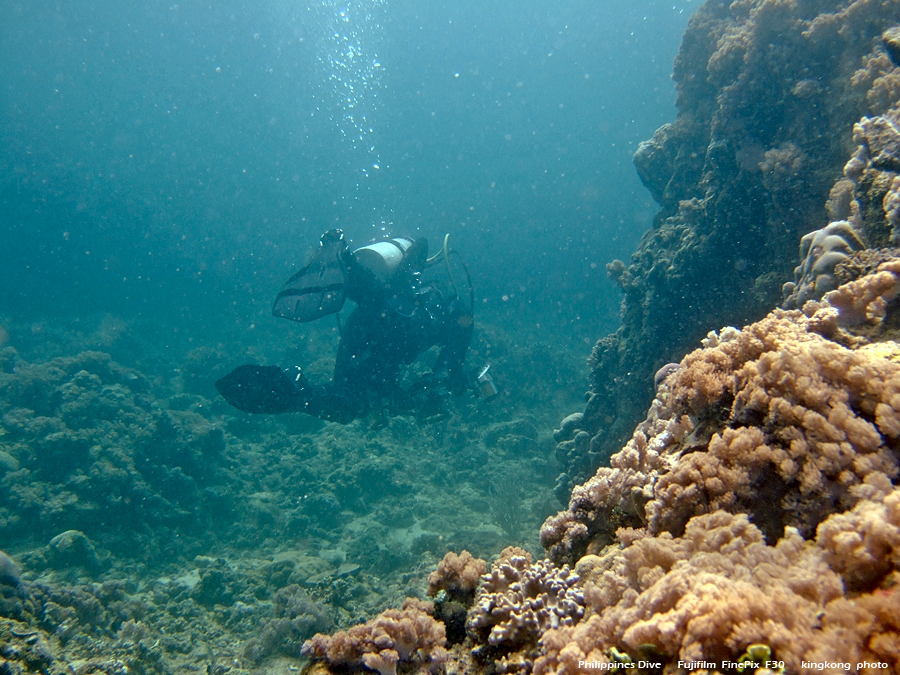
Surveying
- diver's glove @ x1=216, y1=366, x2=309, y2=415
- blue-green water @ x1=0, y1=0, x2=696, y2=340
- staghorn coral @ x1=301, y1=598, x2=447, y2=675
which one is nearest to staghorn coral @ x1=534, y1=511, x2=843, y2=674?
staghorn coral @ x1=301, y1=598, x2=447, y2=675

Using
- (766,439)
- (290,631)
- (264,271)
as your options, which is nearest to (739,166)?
(766,439)

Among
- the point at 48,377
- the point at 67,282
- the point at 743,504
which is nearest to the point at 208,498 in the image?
the point at 48,377

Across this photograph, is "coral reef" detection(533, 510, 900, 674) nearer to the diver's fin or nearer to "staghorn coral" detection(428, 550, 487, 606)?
"staghorn coral" detection(428, 550, 487, 606)

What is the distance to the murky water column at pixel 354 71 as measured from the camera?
62188 mm

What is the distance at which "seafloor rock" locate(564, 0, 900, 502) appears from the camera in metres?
6.10

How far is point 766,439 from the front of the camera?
6.65 ft

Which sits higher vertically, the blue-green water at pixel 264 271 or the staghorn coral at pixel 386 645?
the blue-green water at pixel 264 271

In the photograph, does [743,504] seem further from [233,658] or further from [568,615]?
[233,658]

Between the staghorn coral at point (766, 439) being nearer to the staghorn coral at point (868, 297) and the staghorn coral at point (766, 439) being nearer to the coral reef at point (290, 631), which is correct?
the staghorn coral at point (868, 297)

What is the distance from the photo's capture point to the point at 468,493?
11469 millimetres

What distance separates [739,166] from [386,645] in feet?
29.7

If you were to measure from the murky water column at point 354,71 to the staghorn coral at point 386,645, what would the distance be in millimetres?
70273

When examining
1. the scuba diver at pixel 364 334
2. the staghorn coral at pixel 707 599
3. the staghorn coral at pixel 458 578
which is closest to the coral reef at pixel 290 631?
the scuba diver at pixel 364 334

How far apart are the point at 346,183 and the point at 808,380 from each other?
109937 millimetres
